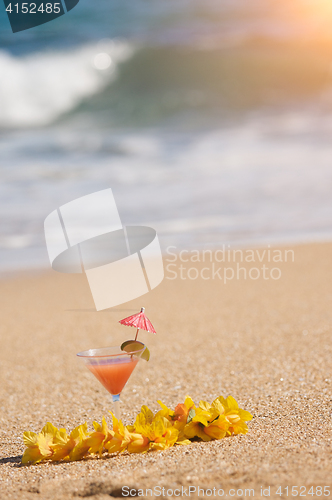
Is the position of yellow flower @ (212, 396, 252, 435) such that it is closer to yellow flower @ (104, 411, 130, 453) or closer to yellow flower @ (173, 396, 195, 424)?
yellow flower @ (173, 396, 195, 424)

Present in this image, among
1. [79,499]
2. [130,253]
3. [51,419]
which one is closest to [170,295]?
[130,253]

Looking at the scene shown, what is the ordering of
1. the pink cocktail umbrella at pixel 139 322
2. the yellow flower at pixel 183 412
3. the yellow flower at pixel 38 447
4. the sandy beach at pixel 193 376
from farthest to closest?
the yellow flower at pixel 183 412 → the yellow flower at pixel 38 447 → the pink cocktail umbrella at pixel 139 322 → the sandy beach at pixel 193 376

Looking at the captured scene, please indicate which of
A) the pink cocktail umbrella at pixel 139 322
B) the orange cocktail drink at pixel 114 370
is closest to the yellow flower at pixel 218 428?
the orange cocktail drink at pixel 114 370

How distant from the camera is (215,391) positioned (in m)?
3.81

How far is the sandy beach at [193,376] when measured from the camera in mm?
2193

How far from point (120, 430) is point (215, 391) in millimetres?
1402

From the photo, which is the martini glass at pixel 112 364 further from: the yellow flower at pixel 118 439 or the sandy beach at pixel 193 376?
the sandy beach at pixel 193 376

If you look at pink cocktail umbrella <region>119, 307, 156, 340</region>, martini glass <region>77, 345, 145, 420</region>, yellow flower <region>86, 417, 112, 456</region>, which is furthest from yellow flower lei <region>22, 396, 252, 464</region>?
pink cocktail umbrella <region>119, 307, 156, 340</region>

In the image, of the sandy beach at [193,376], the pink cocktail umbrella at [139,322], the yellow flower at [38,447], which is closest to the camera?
the sandy beach at [193,376]

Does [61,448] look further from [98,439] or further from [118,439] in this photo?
[118,439]

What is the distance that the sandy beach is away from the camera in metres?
2.19

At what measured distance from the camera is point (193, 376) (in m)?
4.23

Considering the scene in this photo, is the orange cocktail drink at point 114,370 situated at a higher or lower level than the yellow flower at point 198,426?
higher

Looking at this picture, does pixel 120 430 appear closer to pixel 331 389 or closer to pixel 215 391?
pixel 215 391
